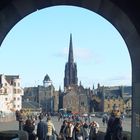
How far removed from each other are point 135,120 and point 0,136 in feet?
21.1

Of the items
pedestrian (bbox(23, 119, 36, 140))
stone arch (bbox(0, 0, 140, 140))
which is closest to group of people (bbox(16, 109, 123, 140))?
pedestrian (bbox(23, 119, 36, 140))

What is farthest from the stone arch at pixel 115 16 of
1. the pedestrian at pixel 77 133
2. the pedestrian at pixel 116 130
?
the pedestrian at pixel 77 133

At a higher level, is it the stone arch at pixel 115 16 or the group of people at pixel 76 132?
the stone arch at pixel 115 16

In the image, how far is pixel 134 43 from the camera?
13719mm

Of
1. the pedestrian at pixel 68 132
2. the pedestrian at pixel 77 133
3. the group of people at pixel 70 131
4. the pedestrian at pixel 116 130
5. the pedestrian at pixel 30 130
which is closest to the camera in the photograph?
the pedestrian at pixel 116 130

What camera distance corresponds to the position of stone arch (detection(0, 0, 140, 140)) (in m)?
12.5

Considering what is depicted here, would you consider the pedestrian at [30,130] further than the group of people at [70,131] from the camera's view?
Yes

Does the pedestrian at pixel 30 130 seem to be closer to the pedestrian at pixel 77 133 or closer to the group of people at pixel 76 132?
the group of people at pixel 76 132

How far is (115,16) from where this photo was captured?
1380cm

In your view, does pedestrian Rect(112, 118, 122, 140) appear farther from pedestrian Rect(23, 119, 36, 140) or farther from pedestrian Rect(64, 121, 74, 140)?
pedestrian Rect(23, 119, 36, 140)

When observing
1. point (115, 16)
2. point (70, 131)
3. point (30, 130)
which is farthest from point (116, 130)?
point (30, 130)

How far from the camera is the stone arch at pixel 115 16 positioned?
12484 millimetres

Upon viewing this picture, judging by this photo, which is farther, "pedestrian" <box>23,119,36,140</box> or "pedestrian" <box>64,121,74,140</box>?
"pedestrian" <box>23,119,36,140</box>

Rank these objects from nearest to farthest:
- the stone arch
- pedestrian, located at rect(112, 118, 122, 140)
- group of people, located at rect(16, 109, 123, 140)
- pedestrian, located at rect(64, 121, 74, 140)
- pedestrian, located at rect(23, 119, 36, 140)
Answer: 1. the stone arch
2. pedestrian, located at rect(112, 118, 122, 140)
3. group of people, located at rect(16, 109, 123, 140)
4. pedestrian, located at rect(64, 121, 74, 140)
5. pedestrian, located at rect(23, 119, 36, 140)
